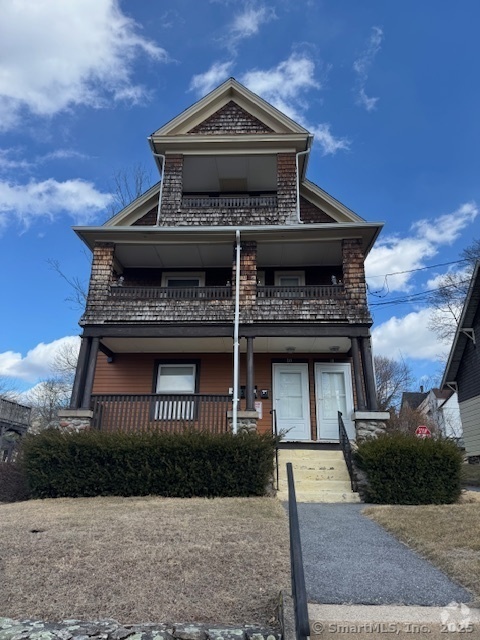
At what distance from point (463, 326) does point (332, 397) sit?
724cm

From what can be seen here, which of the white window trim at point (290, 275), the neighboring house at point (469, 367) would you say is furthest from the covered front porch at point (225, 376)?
the neighboring house at point (469, 367)

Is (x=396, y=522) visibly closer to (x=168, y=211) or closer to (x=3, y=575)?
(x=3, y=575)

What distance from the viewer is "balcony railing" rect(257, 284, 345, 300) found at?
11.0 metres

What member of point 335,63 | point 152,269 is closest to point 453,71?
point 335,63

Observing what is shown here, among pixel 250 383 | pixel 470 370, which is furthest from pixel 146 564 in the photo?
pixel 470 370

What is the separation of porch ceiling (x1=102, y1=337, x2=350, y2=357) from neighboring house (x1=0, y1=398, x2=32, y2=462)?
1009 cm

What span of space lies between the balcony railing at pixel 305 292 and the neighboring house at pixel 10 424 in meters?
13.9

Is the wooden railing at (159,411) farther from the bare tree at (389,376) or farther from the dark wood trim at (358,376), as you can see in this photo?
the bare tree at (389,376)

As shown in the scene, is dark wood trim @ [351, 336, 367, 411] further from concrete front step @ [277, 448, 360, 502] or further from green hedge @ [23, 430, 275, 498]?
green hedge @ [23, 430, 275, 498]

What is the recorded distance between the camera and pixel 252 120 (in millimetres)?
13086

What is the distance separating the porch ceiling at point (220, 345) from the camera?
11.4 m

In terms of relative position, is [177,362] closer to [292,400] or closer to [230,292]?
[230,292]

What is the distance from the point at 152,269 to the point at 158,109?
7754mm

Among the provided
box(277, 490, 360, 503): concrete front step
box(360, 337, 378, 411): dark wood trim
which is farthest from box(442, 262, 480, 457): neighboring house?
box(277, 490, 360, 503): concrete front step
